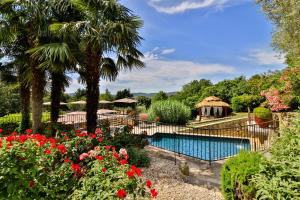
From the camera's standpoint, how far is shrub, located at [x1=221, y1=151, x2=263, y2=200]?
371 centimetres

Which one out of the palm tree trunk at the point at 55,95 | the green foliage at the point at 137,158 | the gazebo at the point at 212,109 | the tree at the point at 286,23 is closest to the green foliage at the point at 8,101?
the palm tree trunk at the point at 55,95

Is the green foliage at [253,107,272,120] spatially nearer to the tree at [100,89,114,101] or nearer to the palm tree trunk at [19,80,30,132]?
the palm tree trunk at [19,80,30,132]

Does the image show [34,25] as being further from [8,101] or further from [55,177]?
[8,101]

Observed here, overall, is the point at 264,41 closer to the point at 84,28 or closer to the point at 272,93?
the point at 272,93

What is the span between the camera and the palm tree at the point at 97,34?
739 centimetres

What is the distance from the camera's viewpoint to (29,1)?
8438 millimetres

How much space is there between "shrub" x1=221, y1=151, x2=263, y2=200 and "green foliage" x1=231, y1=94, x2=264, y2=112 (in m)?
19.8

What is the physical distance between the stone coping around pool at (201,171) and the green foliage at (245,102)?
1647 centimetres

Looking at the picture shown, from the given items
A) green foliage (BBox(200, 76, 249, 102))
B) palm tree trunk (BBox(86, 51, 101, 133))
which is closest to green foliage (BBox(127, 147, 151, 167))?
palm tree trunk (BBox(86, 51, 101, 133))

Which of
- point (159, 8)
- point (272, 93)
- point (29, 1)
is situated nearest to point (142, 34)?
point (159, 8)

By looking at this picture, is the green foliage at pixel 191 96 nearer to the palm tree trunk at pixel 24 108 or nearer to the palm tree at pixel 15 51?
the palm tree trunk at pixel 24 108

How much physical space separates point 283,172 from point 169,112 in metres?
15.1

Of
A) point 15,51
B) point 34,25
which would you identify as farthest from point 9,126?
point 34,25

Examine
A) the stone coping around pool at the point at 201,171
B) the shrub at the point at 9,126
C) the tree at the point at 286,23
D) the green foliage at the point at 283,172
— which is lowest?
the stone coping around pool at the point at 201,171
